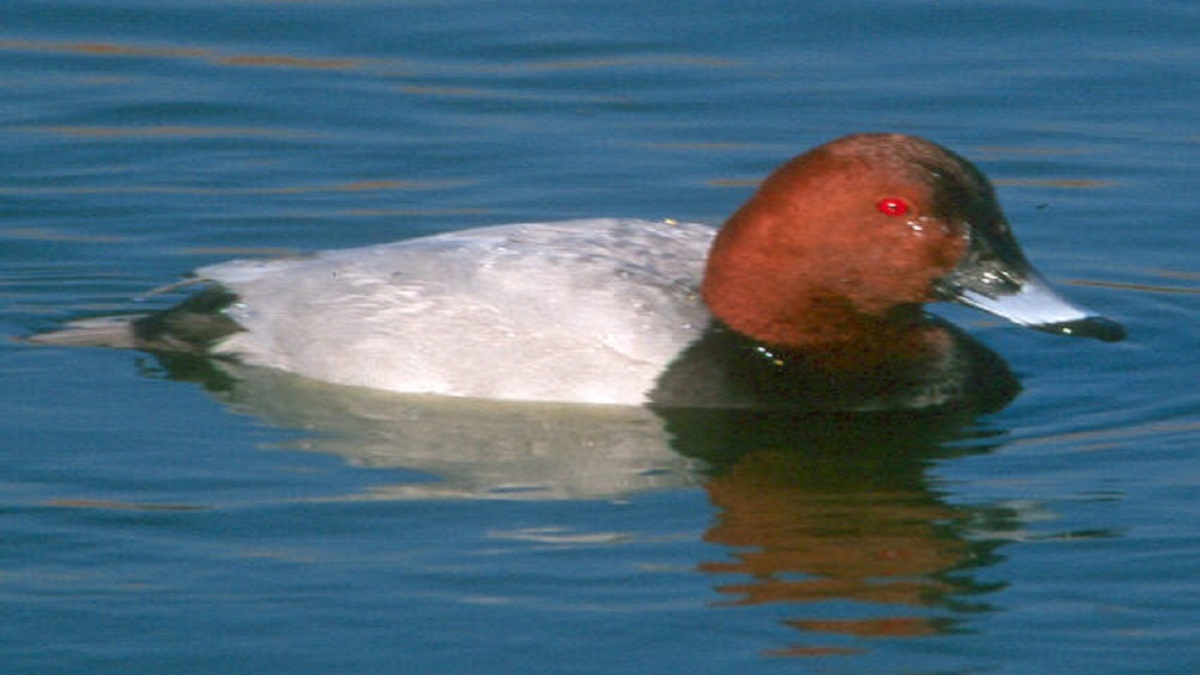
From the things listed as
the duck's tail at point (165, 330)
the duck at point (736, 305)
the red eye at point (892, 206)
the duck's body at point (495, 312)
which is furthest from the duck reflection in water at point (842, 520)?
the duck's tail at point (165, 330)

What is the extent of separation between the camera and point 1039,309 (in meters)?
7.04

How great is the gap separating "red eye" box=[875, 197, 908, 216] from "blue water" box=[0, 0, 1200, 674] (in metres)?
0.60

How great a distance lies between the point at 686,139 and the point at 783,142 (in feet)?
1.22

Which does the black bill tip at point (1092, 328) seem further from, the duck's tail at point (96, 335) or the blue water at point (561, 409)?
the duck's tail at point (96, 335)

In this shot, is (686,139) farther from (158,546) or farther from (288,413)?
(158,546)

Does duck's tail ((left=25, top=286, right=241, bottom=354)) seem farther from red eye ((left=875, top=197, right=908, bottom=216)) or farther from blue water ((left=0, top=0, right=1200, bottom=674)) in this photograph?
red eye ((left=875, top=197, right=908, bottom=216))

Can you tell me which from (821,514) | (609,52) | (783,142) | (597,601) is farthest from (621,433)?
(609,52)

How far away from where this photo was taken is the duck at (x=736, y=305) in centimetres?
701

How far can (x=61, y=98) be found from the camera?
10.2 metres

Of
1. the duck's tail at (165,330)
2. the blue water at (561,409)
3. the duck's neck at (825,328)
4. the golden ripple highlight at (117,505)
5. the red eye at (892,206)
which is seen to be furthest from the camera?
the duck's tail at (165,330)

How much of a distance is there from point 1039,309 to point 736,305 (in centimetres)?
83

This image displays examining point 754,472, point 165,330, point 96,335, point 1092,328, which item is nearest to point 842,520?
point 754,472

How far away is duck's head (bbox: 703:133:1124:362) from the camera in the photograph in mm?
6980

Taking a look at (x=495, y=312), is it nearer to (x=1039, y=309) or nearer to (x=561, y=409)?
(x=561, y=409)
